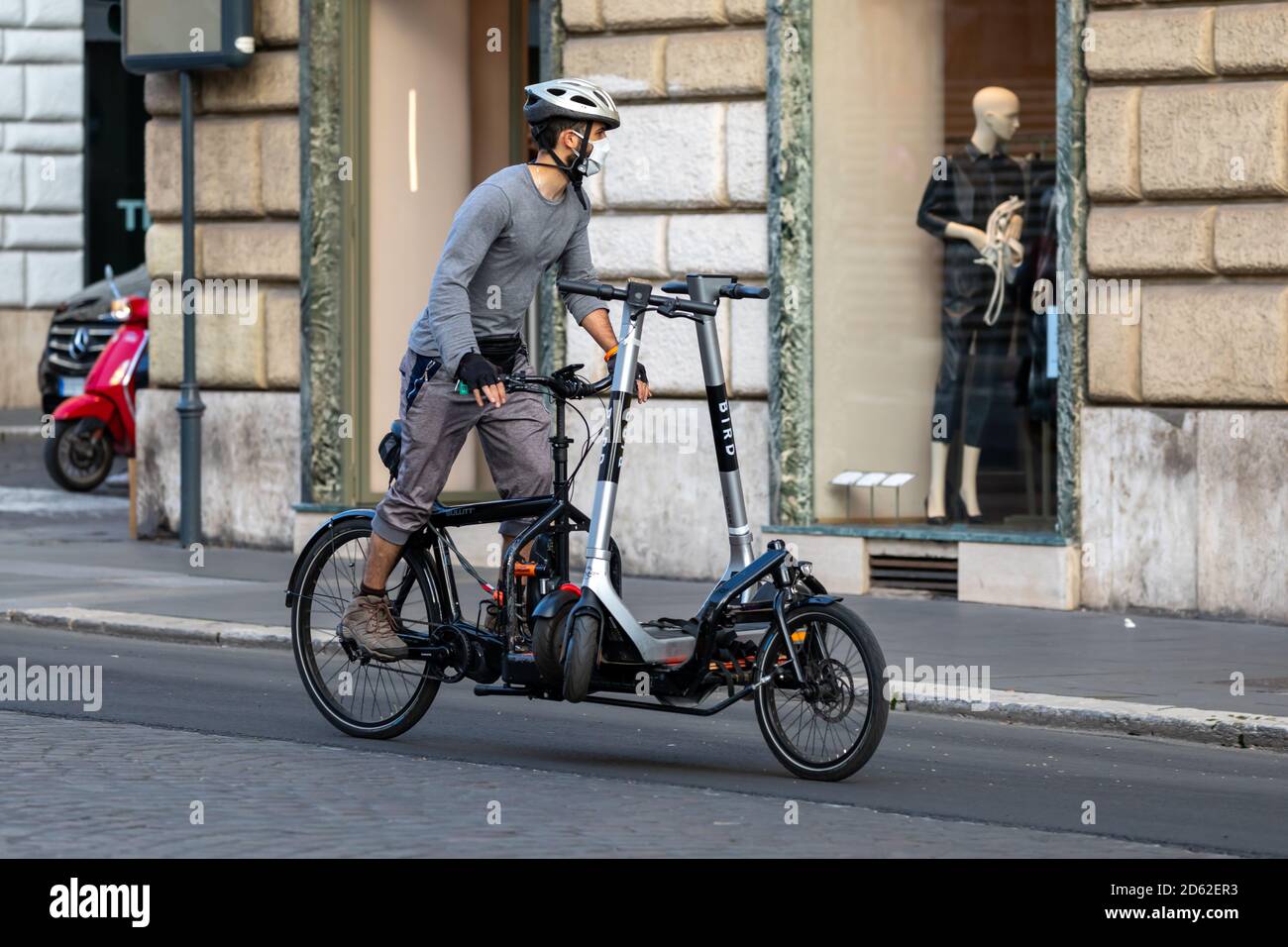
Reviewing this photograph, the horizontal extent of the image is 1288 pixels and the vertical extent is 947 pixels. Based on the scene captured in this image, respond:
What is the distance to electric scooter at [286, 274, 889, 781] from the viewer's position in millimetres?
7340

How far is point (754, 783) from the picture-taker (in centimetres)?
749

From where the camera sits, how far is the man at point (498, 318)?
7.82 m

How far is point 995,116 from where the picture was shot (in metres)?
12.7

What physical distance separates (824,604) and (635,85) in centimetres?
649

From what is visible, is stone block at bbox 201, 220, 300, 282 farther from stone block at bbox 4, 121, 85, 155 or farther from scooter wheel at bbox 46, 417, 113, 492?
stone block at bbox 4, 121, 85, 155

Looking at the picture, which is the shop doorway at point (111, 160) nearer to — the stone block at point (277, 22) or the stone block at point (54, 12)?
the stone block at point (54, 12)

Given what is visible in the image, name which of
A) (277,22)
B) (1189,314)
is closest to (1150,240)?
(1189,314)

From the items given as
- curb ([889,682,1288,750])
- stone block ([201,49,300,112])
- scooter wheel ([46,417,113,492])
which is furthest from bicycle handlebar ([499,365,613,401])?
scooter wheel ([46,417,113,492])

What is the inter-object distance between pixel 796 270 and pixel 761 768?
5.40m

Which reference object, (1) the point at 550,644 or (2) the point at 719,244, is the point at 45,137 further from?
(1) the point at 550,644

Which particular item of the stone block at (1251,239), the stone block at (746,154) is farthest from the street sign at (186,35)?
the stone block at (1251,239)

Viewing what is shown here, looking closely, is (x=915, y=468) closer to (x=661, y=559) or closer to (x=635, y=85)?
(x=661, y=559)

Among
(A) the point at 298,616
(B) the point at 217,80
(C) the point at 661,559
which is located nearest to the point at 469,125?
(B) the point at 217,80

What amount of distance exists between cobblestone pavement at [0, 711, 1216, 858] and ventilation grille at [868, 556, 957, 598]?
5.18 metres
